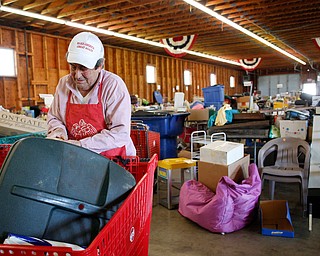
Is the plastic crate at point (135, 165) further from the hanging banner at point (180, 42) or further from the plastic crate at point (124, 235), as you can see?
the hanging banner at point (180, 42)

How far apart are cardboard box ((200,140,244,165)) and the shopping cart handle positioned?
Answer: 2.27 meters

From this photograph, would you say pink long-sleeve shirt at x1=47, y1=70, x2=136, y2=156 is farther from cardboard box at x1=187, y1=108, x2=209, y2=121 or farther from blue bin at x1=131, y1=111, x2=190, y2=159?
cardboard box at x1=187, y1=108, x2=209, y2=121

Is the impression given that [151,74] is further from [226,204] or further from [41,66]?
[226,204]

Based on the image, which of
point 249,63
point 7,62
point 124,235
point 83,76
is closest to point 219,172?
point 83,76

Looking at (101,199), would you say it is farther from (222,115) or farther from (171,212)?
(222,115)

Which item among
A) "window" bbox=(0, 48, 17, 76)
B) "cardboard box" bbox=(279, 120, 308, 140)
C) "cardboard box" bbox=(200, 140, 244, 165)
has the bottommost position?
"cardboard box" bbox=(200, 140, 244, 165)

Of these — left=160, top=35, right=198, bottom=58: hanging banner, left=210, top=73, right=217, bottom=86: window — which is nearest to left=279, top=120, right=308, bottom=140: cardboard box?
left=160, top=35, right=198, bottom=58: hanging banner

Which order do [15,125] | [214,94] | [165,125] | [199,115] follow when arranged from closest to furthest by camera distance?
[15,125]
[165,125]
[199,115]
[214,94]

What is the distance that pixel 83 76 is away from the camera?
155cm

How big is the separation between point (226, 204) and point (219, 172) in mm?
405

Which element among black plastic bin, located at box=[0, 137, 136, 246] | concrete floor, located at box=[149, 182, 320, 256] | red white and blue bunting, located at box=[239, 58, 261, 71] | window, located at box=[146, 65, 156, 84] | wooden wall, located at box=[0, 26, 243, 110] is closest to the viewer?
black plastic bin, located at box=[0, 137, 136, 246]

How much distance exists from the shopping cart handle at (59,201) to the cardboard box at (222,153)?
227 centimetres

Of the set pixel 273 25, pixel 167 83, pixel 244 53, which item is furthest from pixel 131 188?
pixel 244 53

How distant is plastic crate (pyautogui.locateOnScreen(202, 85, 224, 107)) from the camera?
7677mm
